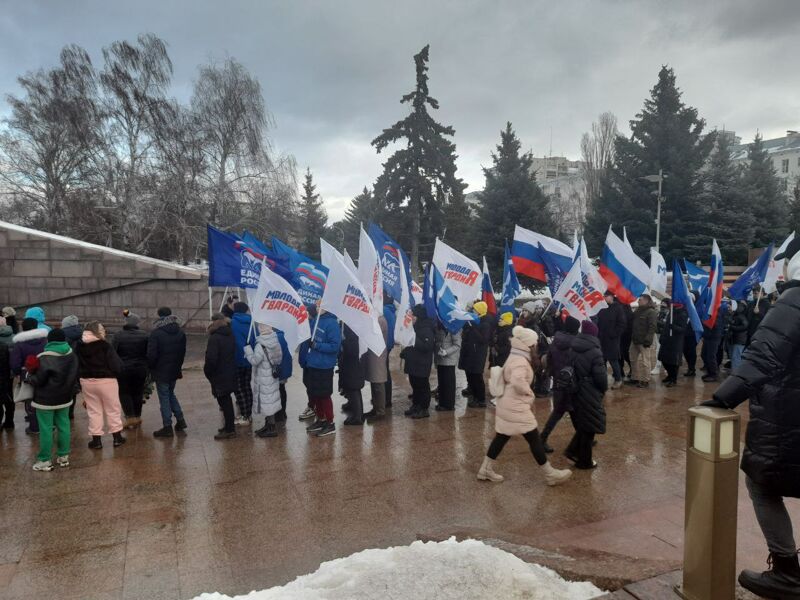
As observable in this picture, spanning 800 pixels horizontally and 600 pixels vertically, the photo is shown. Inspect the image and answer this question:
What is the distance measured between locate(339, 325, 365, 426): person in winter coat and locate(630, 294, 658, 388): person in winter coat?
508 centimetres

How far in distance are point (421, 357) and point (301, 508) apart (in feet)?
10.8

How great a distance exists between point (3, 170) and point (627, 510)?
30.6m

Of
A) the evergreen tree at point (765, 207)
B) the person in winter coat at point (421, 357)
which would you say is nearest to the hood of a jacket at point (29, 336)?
the person in winter coat at point (421, 357)

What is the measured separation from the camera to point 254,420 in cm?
796

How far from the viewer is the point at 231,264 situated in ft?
25.9

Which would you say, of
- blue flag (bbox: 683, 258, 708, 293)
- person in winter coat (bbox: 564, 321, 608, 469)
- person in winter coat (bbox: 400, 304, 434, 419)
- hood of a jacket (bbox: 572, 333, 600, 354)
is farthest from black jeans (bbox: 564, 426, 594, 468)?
blue flag (bbox: 683, 258, 708, 293)

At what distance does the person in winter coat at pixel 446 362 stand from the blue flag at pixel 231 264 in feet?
9.06

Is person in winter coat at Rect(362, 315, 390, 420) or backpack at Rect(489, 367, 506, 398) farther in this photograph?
person in winter coat at Rect(362, 315, 390, 420)

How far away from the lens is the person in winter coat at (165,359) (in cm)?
704

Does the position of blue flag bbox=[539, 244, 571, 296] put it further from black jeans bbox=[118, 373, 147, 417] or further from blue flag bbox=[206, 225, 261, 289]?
black jeans bbox=[118, 373, 147, 417]

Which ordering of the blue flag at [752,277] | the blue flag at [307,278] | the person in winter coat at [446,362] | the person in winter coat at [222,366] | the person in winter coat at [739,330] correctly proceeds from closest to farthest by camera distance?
the person in winter coat at [222,366], the blue flag at [307,278], the person in winter coat at [446,362], the person in winter coat at [739,330], the blue flag at [752,277]

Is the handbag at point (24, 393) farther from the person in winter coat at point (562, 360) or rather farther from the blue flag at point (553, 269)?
the blue flag at point (553, 269)

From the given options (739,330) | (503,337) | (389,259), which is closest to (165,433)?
(389,259)

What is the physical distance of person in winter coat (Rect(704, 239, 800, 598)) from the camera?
276 centimetres
